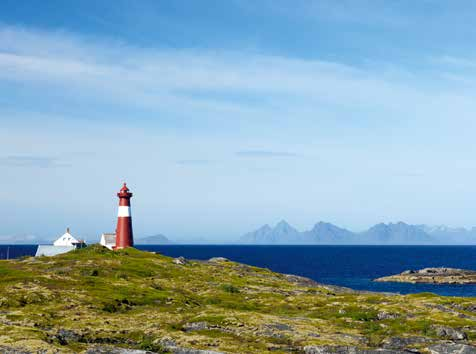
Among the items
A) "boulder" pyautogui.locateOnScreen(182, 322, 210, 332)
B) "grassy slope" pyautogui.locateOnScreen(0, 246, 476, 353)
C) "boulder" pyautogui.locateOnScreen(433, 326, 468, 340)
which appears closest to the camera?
"grassy slope" pyautogui.locateOnScreen(0, 246, 476, 353)

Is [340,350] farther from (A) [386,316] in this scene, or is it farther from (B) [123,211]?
(B) [123,211]

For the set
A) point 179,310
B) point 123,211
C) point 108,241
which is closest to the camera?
point 179,310

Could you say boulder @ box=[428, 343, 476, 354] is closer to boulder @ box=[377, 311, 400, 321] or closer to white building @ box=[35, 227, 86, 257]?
boulder @ box=[377, 311, 400, 321]

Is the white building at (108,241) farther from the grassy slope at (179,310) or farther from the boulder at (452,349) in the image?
the boulder at (452,349)

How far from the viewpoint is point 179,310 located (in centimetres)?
7169

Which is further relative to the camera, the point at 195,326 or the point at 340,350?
the point at 195,326

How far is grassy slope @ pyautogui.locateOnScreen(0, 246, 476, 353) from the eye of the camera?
57969 mm

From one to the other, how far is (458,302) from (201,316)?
3887cm

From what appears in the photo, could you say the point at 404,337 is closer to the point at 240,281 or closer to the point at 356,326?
the point at 356,326

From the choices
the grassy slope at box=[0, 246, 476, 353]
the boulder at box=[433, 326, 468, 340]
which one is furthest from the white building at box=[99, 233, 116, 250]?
the boulder at box=[433, 326, 468, 340]

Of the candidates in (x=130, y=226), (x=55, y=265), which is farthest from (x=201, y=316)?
(x=130, y=226)

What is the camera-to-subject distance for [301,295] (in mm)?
91438

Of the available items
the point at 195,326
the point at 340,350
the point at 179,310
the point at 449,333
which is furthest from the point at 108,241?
the point at 340,350

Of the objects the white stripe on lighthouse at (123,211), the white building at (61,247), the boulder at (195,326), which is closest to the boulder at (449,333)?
the boulder at (195,326)
